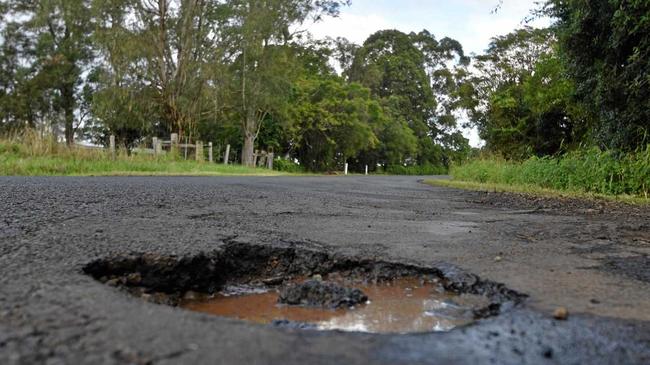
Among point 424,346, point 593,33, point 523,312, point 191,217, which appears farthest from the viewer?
point 593,33

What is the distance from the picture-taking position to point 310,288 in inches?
84.4

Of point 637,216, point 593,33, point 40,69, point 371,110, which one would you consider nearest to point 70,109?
point 40,69

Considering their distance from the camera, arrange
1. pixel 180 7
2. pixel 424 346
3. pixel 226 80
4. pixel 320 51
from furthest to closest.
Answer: pixel 320 51 < pixel 226 80 < pixel 180 7 < pixel 424 346

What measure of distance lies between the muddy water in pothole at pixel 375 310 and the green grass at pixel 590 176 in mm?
6494

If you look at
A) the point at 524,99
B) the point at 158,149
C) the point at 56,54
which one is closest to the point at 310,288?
the point at 524,99

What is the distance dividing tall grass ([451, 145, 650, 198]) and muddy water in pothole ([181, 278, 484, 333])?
7181 mm

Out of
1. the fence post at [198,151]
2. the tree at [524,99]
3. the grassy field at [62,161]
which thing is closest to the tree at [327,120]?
the fence post at [198,151]

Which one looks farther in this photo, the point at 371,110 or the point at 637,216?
the point at 371,110

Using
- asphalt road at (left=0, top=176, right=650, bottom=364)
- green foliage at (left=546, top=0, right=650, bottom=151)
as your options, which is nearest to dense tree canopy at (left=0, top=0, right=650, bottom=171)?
green foliage at (left=546, top=0, right=650, bottom=151)

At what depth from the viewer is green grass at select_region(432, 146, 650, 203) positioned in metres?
8.34

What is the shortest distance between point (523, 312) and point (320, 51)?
41284 mm

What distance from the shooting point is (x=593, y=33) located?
999 cm

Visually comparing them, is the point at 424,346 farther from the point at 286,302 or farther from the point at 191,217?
the point at 191,217

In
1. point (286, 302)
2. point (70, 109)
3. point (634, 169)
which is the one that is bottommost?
point (286, 302)
